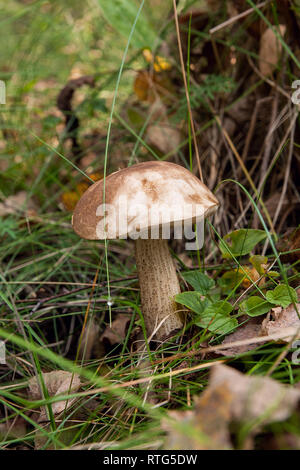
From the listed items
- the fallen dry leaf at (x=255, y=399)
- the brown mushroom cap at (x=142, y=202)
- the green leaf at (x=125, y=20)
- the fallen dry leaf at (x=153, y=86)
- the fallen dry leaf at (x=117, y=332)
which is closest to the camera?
the fallen dry leaf at (x=255, y=399)

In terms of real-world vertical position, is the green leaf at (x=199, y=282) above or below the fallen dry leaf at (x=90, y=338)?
above

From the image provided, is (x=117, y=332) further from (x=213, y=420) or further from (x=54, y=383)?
(x=213, y=420)

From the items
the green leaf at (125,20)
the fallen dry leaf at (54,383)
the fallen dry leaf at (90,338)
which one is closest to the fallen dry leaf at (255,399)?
the fallen dry leaf at (54,383)

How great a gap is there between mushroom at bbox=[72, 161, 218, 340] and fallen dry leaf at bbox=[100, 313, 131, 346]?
0.76 ft

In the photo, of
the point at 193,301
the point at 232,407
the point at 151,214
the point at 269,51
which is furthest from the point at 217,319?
the point at 269,51

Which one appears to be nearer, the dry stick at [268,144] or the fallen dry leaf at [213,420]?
the fallen dry leaf at [213,420]

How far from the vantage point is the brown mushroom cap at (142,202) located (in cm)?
101

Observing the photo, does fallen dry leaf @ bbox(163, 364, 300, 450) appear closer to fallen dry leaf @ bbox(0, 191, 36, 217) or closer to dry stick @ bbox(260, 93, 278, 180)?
dry stick @ bbox(260, 93, 278, 180)

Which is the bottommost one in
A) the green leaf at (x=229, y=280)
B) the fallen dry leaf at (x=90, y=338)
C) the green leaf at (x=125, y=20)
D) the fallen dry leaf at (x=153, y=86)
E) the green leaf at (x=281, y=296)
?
the fallen dry leaf at (x=90, y=338)

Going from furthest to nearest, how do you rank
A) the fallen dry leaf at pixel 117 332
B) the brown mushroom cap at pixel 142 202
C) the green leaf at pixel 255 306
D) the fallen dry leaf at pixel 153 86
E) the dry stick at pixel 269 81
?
the fallen dry leaf at pixel 153 86
the dry stick at pixel 269 81
the fallen dry leaf at pixel 117 332
the green leaf at pixel 255 306
the brown mushroom cap at pixel 142 202

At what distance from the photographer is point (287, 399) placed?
2.22 ft

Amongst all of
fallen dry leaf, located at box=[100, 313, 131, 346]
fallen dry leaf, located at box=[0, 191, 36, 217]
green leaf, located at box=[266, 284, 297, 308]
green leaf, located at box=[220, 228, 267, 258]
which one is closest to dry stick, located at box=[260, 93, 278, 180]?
green leaf, located at box=[220, 228, 267, 258]

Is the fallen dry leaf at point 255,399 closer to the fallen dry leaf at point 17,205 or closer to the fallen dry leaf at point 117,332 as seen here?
the fallen dry leaf at point 117,332

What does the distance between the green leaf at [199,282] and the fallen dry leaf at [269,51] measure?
1.07m
